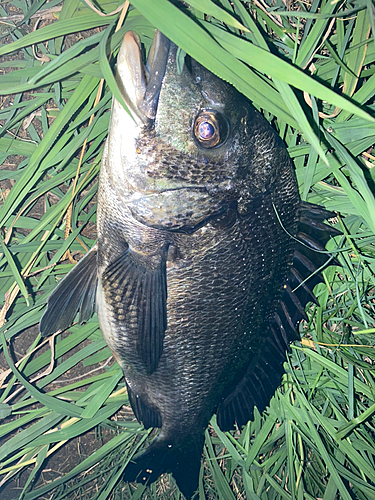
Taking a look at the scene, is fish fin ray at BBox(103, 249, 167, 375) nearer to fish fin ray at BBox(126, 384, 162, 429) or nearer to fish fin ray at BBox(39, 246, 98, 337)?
fish fin ray at BBox(39, 246, 98, 337)

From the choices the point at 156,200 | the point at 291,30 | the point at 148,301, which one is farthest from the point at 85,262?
the point at 291,30

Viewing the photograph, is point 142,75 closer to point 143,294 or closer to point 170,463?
point 143,294

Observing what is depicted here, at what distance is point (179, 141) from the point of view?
1.00m

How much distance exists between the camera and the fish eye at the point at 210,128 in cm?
99

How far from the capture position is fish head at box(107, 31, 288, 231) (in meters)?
0.95

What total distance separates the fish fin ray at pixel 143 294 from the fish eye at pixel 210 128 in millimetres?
375

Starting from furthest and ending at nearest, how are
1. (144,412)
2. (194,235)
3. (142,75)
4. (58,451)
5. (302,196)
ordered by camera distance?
(58,451), (144,412), (302,196), (194,235), (142,75)

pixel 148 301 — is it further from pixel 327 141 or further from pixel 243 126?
pixel 327 141

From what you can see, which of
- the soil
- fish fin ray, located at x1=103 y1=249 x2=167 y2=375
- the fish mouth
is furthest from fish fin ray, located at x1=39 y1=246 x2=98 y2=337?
the fish mouth

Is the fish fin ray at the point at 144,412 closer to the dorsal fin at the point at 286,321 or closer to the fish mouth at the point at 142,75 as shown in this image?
the dorsal fin at the point at 286,321

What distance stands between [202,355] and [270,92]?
0.86 metres

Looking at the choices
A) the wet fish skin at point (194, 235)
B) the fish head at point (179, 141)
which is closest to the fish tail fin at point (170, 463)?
the wet fish skin at point (194, 235)

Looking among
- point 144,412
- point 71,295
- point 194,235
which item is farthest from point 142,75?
point 144,412

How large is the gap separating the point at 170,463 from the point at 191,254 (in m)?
0.96
